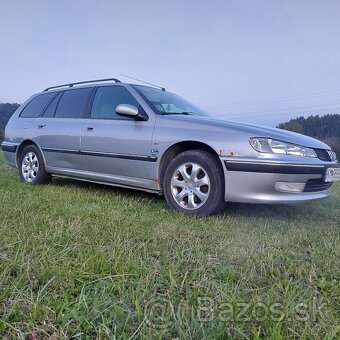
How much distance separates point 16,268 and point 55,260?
0.20 metres

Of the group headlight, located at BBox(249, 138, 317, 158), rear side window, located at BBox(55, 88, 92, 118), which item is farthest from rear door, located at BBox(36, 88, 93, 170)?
headlight, located at BBox(249, 138, 317, 158)

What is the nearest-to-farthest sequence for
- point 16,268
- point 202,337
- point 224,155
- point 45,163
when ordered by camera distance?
point 202,337, point 16,268, point 224,155, point 45,163

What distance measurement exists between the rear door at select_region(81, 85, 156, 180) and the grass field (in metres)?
0.91

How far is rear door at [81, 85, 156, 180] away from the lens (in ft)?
12.3

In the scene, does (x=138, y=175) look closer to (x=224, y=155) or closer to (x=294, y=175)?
(x=224, y=155)

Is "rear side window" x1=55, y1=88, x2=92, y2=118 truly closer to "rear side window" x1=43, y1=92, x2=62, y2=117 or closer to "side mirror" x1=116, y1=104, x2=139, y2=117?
"rear side window" x1=43, y1=92, x2=62, y2=117

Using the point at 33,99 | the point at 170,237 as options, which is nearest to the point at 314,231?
the point at 170,237

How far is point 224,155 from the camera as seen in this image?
10.5 ft

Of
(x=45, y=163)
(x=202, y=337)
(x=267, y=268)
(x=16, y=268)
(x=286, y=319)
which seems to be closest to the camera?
(x=202, y=337)

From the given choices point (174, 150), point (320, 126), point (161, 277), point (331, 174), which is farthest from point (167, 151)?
point (320, 126)

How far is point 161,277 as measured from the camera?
5.87 ft

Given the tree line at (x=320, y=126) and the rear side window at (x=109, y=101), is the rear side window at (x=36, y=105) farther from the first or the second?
the tree line at (x=320, y=126)

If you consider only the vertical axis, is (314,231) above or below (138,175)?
below

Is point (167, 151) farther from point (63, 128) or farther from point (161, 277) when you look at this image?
point (161, 277)
